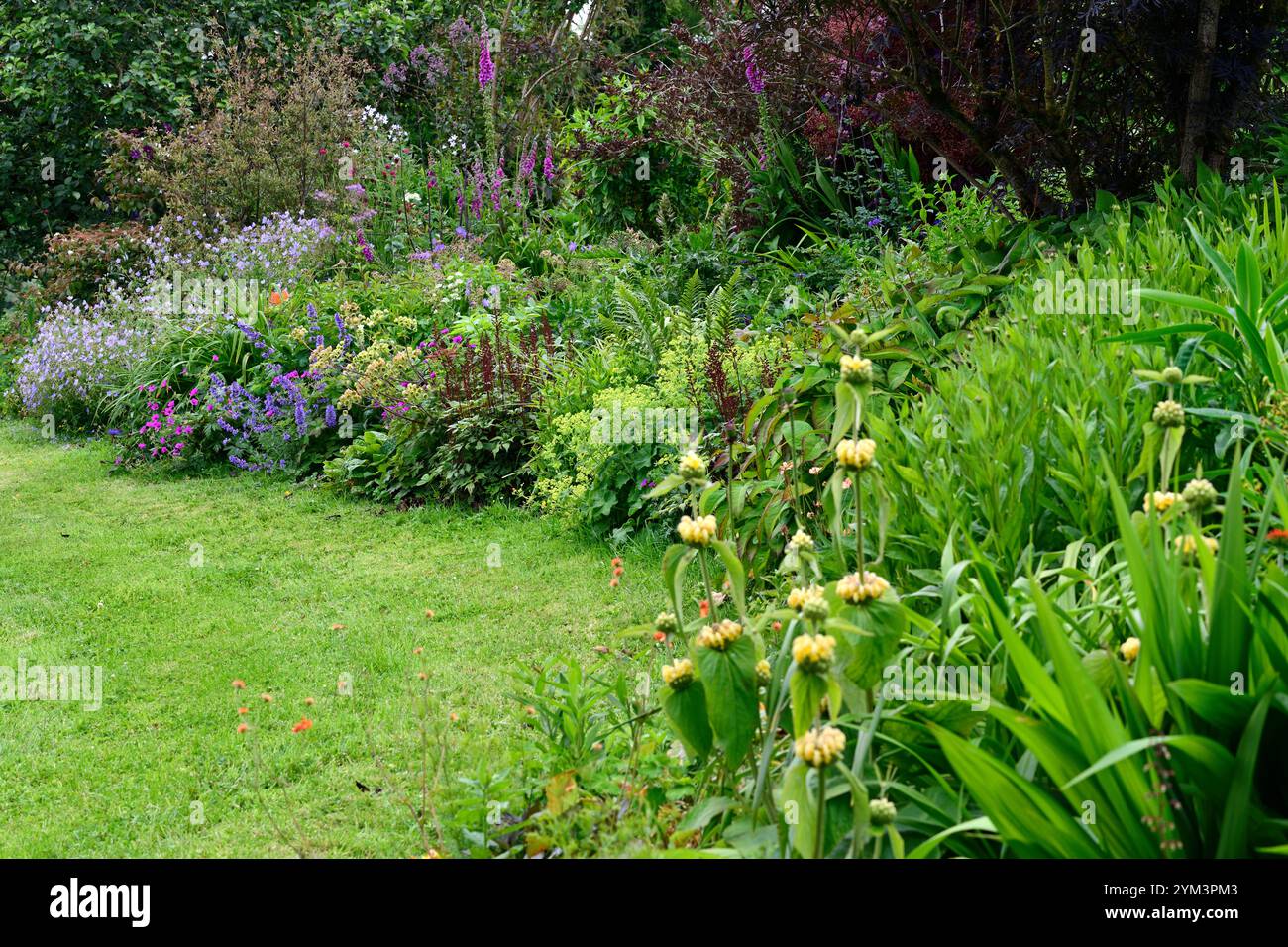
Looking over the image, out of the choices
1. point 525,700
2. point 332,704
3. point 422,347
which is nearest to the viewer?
point 525,700

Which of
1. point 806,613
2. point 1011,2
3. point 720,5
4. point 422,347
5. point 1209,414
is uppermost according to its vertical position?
point 720,5

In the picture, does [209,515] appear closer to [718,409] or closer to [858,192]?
[718,409]

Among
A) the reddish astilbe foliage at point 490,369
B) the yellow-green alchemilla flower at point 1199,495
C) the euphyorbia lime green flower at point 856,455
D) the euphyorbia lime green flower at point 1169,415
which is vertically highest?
the reddish astilbe foliage at point 490,369

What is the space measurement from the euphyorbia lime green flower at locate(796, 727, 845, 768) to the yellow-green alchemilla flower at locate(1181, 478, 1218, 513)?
0.74m

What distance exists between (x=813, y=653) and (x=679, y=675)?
15.4 inches

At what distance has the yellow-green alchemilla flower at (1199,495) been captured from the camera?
5.49ft

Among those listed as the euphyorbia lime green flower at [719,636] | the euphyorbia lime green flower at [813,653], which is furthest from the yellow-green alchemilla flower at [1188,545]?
the euphyorbia lime green flower at [719,636]

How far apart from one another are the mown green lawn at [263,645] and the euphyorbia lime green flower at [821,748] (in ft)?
3.27

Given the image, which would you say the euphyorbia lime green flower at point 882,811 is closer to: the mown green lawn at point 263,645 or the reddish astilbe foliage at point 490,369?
the mown green lawn at point 263,645

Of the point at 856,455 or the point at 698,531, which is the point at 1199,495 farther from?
the point at 698,531

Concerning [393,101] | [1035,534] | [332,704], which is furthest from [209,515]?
[393,101]

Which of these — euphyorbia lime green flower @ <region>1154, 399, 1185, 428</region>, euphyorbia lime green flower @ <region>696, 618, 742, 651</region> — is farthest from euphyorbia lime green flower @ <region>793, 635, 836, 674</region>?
euphyorbia lime green flower @ <region>1154, 399, 1185, 428</region>

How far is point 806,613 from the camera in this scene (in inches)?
61.8
